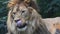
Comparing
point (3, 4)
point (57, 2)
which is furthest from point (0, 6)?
point (57, 2)

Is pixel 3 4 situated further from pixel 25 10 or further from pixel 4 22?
pixel 25 10

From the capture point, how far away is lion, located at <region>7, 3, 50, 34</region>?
468 centimetres

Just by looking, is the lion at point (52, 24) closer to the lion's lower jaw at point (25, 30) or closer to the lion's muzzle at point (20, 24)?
the lion's lower jaw at point (25, 30)

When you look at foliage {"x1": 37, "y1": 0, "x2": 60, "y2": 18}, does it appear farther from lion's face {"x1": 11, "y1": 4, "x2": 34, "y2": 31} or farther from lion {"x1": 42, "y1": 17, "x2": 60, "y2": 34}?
lion's face {"x1": 11, "y1": 4, "x2": 34, "y2": 31}

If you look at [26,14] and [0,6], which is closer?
[26,14]

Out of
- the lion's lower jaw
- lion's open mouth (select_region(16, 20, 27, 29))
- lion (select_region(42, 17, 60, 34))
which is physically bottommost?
lion (select_region(42, 17, 60, 34))

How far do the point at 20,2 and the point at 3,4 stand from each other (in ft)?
4.36

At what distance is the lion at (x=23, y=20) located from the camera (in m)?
4.68

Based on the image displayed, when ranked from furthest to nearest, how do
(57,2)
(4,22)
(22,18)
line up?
(57,2) → (4,22) → (22,18)

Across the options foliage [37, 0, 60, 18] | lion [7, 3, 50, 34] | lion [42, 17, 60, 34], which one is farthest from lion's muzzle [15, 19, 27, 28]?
foliage [37, 0, 60, 18]

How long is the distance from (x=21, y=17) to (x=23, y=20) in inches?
2.1

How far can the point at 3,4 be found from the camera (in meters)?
6.12

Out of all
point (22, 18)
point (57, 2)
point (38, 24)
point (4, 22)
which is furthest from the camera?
point (57, 2)

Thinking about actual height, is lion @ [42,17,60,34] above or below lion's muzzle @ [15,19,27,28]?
below
